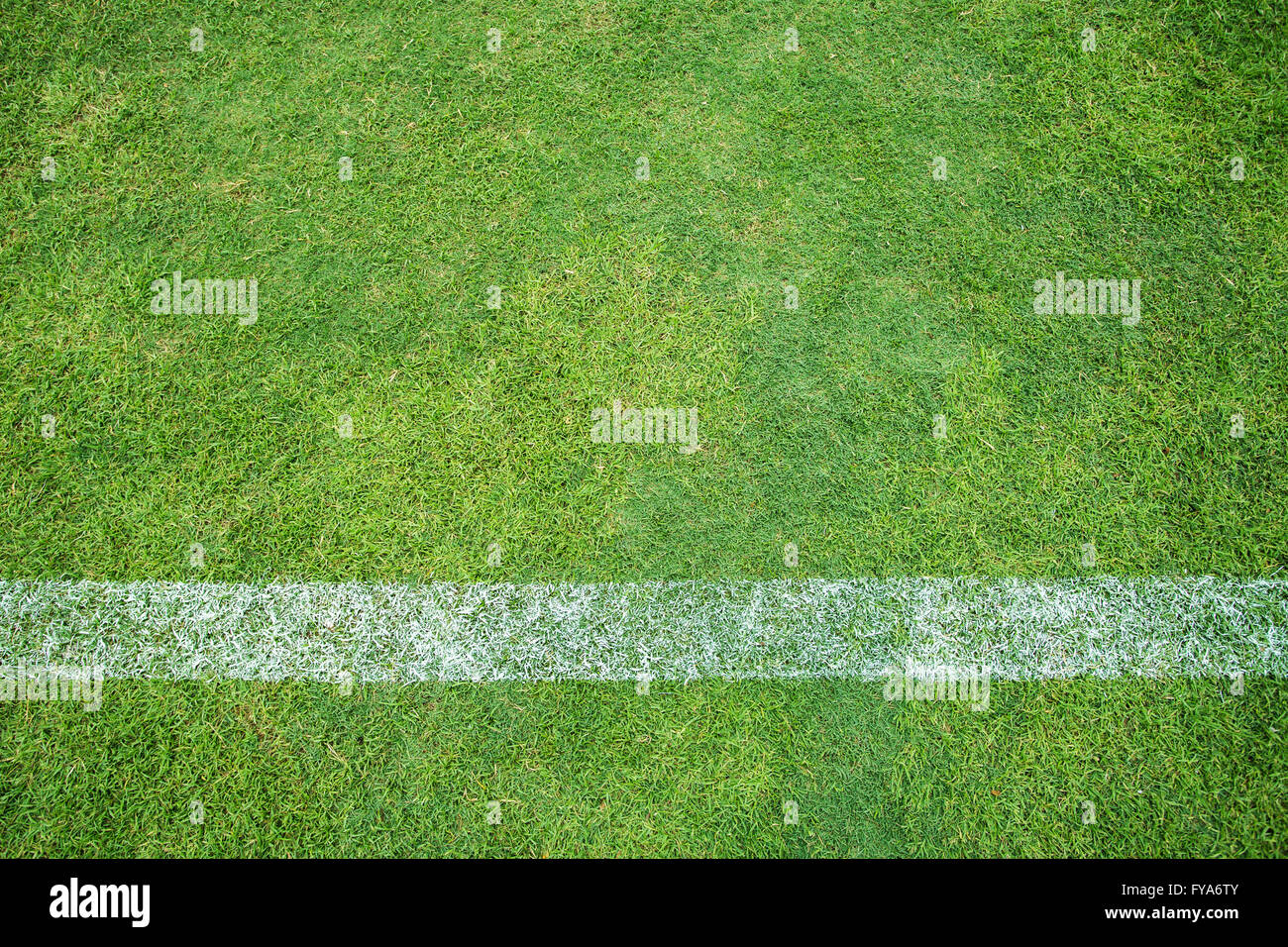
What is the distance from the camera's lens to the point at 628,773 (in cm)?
326

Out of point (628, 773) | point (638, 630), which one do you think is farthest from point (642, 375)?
point (628, 773)

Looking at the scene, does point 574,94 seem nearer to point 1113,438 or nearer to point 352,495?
point 352,495

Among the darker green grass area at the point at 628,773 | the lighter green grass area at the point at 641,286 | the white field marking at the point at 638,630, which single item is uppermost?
the lighter green grass area at the point at 641,286

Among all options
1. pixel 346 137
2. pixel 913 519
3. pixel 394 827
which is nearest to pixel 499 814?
pixel 394 827

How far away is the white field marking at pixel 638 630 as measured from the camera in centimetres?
329

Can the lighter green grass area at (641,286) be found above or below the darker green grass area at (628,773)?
above

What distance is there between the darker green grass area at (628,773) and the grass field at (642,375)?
2 centimetres

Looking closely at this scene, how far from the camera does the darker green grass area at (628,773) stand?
3.24 metres

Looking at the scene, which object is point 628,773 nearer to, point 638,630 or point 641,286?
point 638,630

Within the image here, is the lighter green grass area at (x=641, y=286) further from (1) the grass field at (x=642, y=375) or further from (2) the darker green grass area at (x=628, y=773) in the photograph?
(2) the darker green grass area at (x=628, y=773)

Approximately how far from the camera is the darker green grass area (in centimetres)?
→ 324

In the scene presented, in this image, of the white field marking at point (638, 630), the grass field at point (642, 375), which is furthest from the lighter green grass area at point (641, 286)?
the white field marking at point (638, 630)

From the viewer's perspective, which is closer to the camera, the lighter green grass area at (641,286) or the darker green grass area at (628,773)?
the darker green grass area at (628,773)

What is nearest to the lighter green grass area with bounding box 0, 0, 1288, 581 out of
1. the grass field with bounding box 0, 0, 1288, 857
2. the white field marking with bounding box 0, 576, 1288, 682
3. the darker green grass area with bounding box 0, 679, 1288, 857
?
the grass field with bounding box 0, 0, 1288, 857
